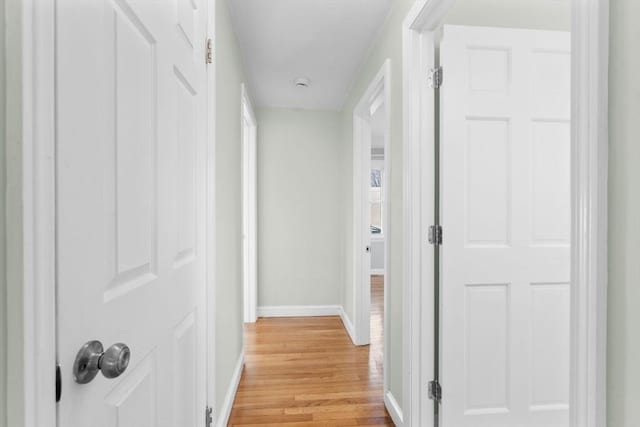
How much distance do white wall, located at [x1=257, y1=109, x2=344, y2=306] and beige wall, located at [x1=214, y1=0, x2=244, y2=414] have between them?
→ 1256 millimetres

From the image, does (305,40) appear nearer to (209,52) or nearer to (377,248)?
(209,52)

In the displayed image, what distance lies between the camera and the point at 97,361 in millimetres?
577

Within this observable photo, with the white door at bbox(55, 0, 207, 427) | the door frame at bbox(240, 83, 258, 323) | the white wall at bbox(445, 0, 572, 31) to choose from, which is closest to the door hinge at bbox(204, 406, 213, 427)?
the white door at bbox(55, 0, 207, 427)

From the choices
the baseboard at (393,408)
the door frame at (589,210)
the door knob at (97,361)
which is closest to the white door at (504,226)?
the baseboard at (393,408)

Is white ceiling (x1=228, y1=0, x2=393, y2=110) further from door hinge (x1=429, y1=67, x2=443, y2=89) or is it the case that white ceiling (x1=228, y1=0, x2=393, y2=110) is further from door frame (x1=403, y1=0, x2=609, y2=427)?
door frame (x1=403, y1=0, x2=609, y2=427)

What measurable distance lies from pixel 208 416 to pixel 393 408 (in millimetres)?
1005

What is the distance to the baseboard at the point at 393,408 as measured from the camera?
171cm

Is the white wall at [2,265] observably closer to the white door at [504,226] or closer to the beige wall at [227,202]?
the beige wall at [227,202]

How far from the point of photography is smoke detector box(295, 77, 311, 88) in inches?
113

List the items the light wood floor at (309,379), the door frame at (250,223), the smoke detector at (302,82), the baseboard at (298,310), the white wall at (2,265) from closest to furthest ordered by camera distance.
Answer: the white wall at (2,265) → the light wood floor at (309,379) → the smoke detector at (302,82) → the door frame at (250,223) → the baseboard at (298,310)

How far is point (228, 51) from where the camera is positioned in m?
1.89

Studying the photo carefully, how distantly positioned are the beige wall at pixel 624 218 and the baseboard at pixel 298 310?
3180 mm

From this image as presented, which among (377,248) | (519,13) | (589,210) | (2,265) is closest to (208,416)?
(2,265)

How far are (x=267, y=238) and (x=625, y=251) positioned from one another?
3.29 meters
